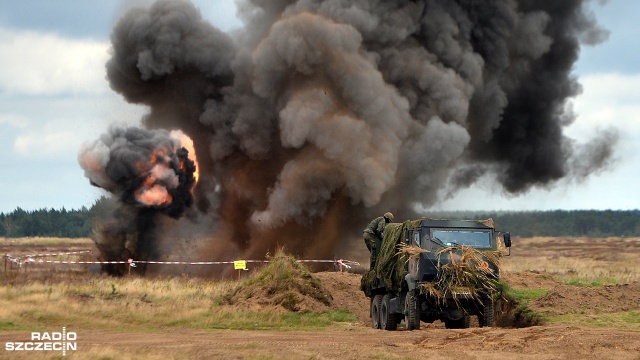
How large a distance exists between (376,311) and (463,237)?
4703 mm

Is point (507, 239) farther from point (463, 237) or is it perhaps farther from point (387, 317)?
point (387, 317)

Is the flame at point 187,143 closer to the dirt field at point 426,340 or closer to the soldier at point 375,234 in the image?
the soldier at point 375,234

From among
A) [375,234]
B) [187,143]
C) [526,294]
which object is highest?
[187,143]

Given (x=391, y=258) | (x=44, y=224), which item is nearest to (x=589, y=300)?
(x=391, y=258)

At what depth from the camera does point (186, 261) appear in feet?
155

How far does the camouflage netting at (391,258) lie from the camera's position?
82.6ft

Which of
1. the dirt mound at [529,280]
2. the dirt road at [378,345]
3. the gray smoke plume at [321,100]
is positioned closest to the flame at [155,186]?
the gray smoke plume at [321,100]

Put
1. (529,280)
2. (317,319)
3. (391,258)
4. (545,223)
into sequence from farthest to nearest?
1. (545,223)
2. (529,280)
3. (317,319)
4. (391,258)

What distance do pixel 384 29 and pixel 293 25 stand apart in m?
5.34

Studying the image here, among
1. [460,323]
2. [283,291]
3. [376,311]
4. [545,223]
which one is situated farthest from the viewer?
[545,223]

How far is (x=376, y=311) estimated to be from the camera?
2786cm

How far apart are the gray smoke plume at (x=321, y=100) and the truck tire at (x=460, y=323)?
19.3 m

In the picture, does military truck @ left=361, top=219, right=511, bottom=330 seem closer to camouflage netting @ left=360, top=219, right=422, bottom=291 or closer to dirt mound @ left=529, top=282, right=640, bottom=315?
camouflage netting @ left=360, top=219, right=422, bottom=291

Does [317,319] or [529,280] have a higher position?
[529,280]
